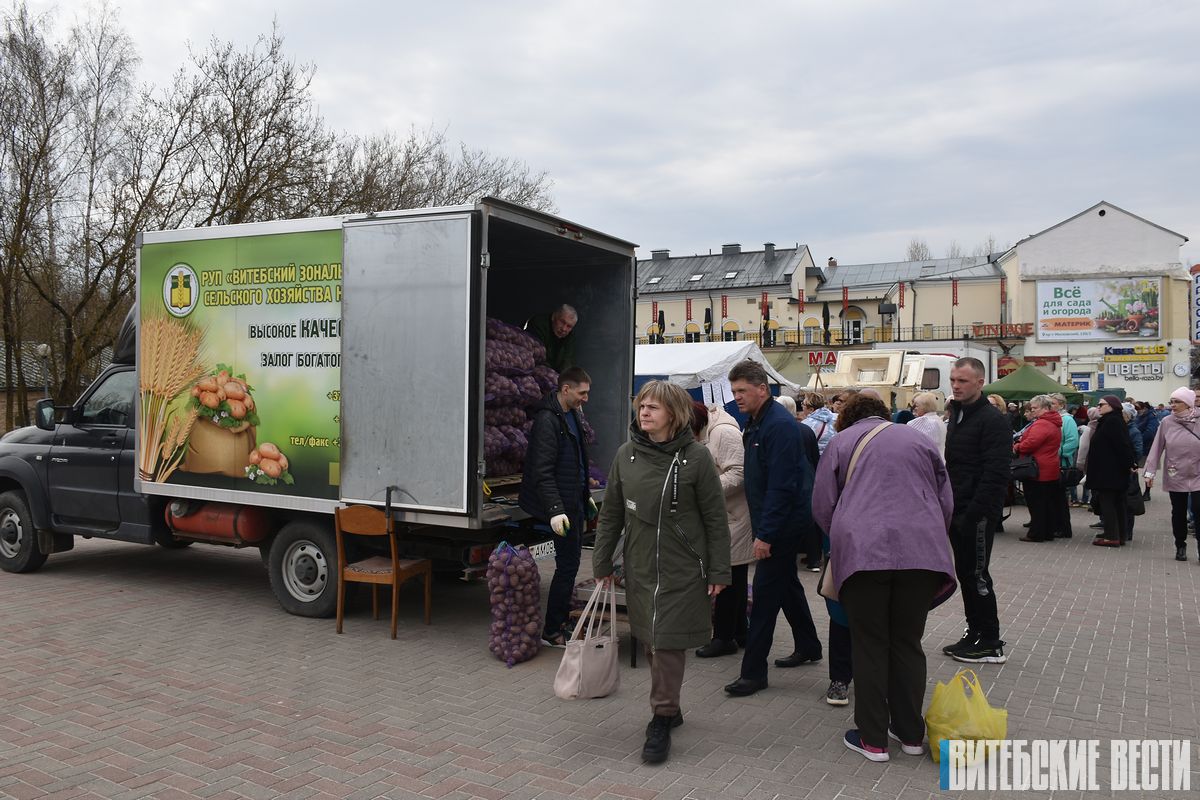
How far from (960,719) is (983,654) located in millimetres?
1816

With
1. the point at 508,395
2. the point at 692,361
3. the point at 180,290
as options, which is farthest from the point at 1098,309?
the point at 180,290

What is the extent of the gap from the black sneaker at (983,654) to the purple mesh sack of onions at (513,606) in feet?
9.21

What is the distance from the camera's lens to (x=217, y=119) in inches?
782

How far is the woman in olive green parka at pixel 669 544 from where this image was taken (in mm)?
4152

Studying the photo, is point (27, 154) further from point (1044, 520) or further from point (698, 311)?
point (698, 311)

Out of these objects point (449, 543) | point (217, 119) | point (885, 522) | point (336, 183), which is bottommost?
point (449, 543)

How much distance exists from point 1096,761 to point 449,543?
4243mm

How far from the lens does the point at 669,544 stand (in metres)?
4.18

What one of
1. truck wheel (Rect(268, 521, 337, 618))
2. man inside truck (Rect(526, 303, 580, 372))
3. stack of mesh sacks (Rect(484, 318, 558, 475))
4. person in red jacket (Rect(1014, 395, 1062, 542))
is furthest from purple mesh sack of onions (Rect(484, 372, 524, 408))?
person in red jacket (Rect(1014, 395, 1062, 542))

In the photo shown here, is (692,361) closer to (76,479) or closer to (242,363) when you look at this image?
(242,363)

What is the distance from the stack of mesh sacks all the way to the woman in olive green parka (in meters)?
2.41

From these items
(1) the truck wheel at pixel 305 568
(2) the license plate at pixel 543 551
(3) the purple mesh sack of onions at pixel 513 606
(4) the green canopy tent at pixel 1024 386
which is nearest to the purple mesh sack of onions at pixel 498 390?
(2) the license plate at pixel 543 551

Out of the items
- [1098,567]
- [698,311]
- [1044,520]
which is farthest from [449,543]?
[698,311]

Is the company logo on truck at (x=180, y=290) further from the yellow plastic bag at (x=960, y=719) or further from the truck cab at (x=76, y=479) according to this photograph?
the yellow plastic bag at (x=960, y=719)
